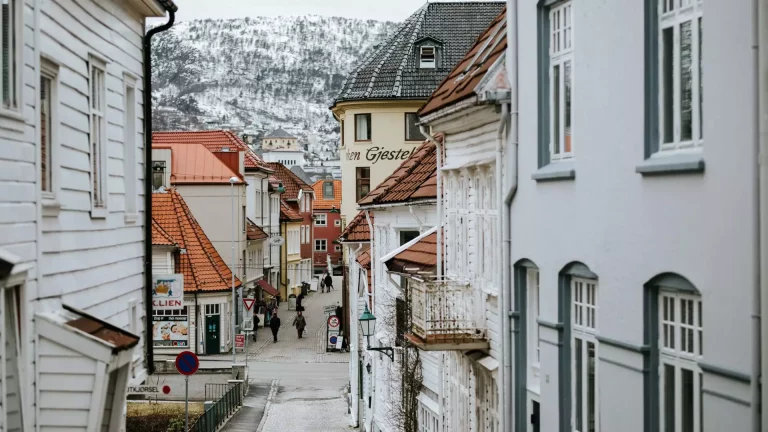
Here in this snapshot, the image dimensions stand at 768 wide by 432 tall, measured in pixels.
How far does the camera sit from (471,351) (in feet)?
48.1

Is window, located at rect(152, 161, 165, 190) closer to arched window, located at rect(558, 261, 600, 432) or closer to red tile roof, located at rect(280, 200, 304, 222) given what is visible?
red tile roof, located at rect(280, 200, 304, 222)

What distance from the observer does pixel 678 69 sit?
842cm

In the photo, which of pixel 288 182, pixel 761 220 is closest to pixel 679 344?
pixel 761 220

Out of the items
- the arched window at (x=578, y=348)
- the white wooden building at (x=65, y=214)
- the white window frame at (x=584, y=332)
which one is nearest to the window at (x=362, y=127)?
the white wooden building at (x=65, y=214)

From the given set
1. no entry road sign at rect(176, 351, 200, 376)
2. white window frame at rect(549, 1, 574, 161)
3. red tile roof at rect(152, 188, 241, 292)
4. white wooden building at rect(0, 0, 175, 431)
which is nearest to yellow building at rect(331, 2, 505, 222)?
red tile roof at rect(152, 188, 241, 292)

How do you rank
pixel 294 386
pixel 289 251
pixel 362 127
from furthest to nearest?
1. pixel 289 251
2. pixel 362 127
3. pixel 294 386

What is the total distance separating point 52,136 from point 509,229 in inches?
203

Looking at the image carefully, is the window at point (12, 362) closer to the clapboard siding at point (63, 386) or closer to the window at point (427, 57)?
the clapboard siding at point (63, 386)

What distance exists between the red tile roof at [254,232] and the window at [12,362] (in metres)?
46.0

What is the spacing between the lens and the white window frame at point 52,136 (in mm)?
10258

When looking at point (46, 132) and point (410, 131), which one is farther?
point (410, 131)

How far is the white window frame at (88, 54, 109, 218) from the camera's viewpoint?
11961 mm

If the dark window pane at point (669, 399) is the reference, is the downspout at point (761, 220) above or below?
above

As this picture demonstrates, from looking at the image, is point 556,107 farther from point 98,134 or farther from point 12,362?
point 12,362
